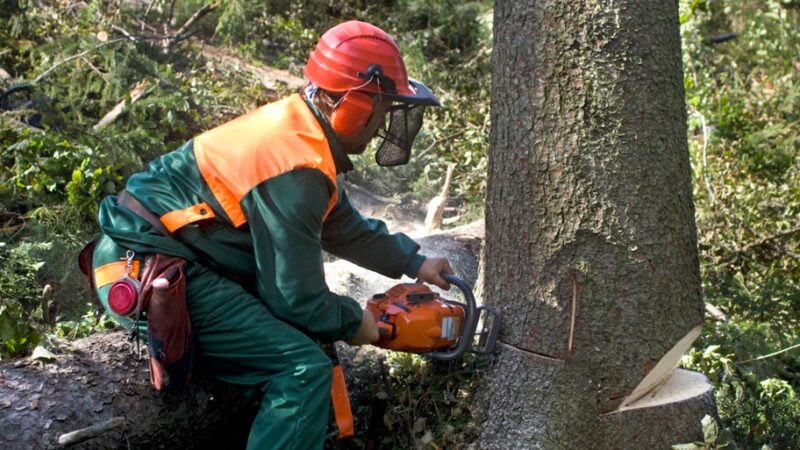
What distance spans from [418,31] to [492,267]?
519cm

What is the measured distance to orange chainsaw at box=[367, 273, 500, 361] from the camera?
314cm

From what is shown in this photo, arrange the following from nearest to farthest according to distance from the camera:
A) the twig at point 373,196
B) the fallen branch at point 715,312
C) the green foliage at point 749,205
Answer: the green foliage at point 749,205 → the fallen branch at point 715,312 → the twig at point 373,196

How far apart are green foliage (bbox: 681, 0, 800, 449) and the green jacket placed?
1908mm

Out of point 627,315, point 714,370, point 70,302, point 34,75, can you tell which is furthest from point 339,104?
point 34,75

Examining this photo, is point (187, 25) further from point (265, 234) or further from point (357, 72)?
point (265, 234)

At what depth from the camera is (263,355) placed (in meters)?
2.92

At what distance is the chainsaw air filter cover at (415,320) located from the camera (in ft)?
10.3

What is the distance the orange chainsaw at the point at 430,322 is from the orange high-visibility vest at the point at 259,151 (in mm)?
514

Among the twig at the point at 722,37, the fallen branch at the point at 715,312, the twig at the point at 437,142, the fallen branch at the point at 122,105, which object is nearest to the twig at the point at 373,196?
the twig at the point at 437,142

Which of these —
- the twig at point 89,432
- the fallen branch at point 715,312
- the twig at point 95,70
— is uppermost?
the twig at point 95,70

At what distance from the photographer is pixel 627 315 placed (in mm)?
3084

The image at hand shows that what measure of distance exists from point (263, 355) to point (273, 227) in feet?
1.59

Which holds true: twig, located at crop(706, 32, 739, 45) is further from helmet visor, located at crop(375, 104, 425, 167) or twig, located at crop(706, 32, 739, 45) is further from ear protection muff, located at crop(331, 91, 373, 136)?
ear protection muff, located at crop(331, 91, 373, 136)

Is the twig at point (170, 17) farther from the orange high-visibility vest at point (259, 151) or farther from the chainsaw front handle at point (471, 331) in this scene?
the chainsaw front handle at point (471, 331)
